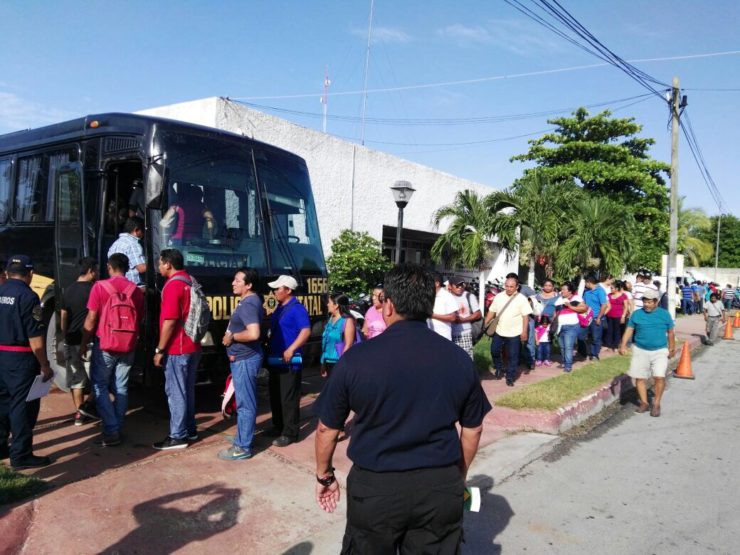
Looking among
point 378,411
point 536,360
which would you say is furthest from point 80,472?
point 536,360

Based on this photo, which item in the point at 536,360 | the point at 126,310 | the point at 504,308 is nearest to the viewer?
the point at 126,310

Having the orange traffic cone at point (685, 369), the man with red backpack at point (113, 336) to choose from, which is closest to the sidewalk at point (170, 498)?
the man with red backpack at point (113, 336)

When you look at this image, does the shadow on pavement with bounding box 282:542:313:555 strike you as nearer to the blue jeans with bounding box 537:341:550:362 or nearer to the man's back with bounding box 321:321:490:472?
the man's back with bounding box 321:321:490:472

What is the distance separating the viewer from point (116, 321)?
16.8ft

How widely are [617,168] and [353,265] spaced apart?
1794 cm

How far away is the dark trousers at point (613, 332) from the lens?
13.4 m

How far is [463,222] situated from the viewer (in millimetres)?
15461

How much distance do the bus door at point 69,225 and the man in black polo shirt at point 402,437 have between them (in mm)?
4782

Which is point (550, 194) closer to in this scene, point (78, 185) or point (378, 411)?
point (78, 185)

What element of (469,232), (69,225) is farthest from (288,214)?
(469,232)

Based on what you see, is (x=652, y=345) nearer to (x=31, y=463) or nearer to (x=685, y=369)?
(x=685, y=369)

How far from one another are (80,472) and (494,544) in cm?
331

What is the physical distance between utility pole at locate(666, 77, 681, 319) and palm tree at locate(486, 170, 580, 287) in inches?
193

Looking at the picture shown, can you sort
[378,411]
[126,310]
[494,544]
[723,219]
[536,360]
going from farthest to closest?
[723,219] → [536,360] → [126,310] → [494,544] → [378,411]
